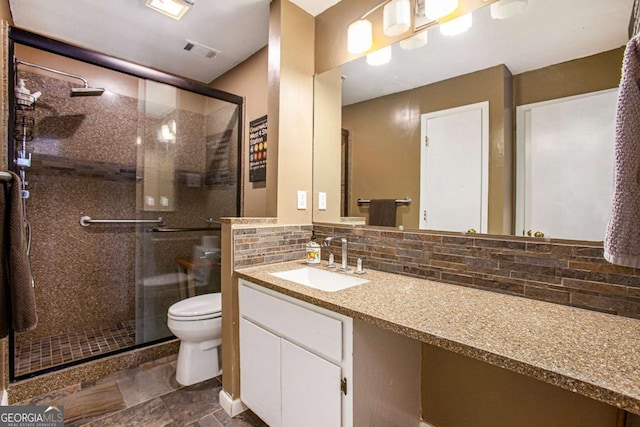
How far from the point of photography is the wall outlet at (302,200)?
1.91 metres

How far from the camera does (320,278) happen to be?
1.62m

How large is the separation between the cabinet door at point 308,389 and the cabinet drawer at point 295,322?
0.15ft

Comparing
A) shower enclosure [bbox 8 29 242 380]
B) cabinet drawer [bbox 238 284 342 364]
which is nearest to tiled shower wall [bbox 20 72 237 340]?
shower enclosure [bbox 8 29 242 380]

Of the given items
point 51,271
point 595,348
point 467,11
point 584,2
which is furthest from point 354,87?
point 51,271

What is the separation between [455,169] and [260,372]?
1376 mm

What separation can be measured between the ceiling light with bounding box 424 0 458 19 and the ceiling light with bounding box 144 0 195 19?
141cm

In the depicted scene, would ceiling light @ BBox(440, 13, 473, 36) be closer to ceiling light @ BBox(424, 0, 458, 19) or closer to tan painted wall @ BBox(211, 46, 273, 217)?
ceiling light @ BBox(424, 0, 458, 19)

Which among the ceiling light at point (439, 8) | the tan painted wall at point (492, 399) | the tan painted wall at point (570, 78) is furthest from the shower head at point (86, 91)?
the tan painted wall at point (492, 399)

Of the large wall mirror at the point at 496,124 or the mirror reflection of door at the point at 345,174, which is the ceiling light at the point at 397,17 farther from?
the mirror reflection of door at the point at 345,174

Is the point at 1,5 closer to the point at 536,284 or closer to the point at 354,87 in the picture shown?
the point at 354,87

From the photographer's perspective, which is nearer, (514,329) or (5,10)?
(514,329)

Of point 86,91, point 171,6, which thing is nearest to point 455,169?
point 171,6

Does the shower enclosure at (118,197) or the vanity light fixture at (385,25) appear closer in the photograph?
the vanity light fixture at (385,25)

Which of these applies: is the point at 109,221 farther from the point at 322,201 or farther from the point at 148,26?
the point at 322,201
